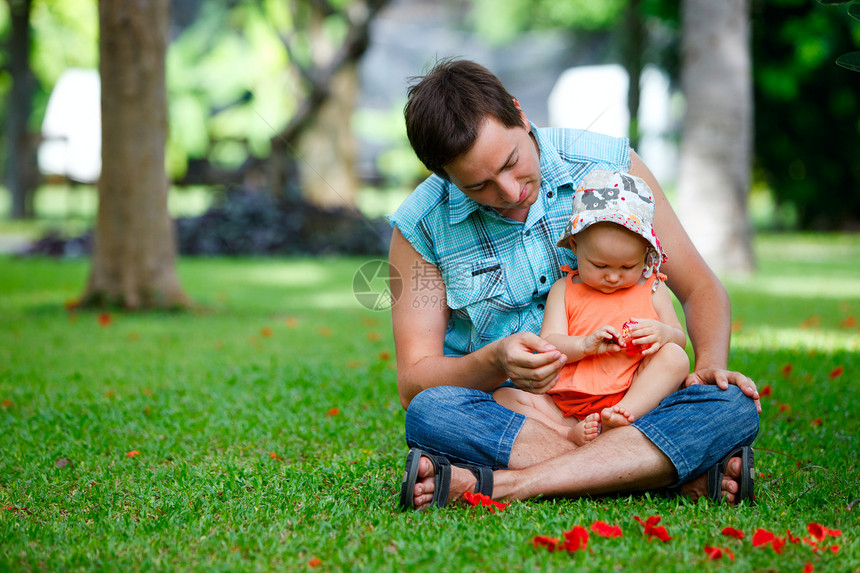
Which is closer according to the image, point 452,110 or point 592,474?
point 592,474

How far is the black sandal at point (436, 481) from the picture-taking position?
2461 mm

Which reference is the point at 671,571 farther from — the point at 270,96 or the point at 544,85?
the point at 544,85

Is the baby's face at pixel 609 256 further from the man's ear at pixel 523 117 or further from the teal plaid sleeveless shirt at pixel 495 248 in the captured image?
the man's ear at pixel 523 117

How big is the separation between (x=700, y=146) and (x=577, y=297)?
794 centimetres

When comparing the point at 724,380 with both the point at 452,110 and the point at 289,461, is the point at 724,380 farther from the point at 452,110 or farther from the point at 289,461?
the point at 289,461

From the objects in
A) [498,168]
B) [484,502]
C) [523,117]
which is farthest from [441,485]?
[523,117]

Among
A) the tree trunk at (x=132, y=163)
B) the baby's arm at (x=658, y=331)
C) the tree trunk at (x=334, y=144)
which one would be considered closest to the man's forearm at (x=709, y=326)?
the baby's arm at (x=658, y=331)

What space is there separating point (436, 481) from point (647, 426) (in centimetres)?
65

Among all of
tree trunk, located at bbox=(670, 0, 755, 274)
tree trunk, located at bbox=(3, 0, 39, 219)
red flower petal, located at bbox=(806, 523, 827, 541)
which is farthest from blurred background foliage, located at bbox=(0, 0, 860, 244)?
red flower petal, located at bbox=(806, 523, 827, 541)

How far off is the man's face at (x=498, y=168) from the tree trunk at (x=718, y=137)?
7.67 m

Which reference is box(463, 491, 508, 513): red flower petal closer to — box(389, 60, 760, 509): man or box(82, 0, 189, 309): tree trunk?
box(389, 60, 760, 509): man

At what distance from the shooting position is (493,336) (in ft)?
9.90

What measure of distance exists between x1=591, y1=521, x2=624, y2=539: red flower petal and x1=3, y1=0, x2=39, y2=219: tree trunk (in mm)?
17239

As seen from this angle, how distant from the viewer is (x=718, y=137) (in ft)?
32.8
